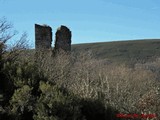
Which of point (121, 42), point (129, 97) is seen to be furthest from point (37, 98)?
point (121, 42)

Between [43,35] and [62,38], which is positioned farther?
[62,38]

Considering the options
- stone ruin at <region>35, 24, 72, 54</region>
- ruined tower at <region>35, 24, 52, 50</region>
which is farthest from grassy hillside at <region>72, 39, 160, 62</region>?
ruined tower at <region>35, 24, 52, 50</region>

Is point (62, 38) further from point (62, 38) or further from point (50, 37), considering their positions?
point (50, 37)

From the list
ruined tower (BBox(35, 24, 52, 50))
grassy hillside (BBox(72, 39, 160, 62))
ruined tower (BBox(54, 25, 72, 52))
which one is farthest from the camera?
grassy hillside (BBox(72, 39, 160, 62))

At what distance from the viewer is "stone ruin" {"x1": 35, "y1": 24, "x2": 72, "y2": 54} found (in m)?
40.7

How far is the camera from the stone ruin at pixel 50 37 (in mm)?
40688

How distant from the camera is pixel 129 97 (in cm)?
1374

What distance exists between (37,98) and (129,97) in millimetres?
5684

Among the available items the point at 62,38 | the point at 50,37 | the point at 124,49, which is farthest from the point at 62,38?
the point at 124,49

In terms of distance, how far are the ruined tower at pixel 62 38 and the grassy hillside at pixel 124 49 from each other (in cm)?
7681

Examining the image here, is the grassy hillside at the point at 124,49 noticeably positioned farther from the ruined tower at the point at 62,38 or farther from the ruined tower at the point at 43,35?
the ruined tower at the point at 43,35

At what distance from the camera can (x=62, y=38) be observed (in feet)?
137

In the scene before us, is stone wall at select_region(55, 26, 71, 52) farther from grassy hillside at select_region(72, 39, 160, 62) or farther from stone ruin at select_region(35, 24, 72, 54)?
grassy hillside at select_region(72, 39, 160, 62)

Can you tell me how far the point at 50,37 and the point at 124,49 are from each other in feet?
307
